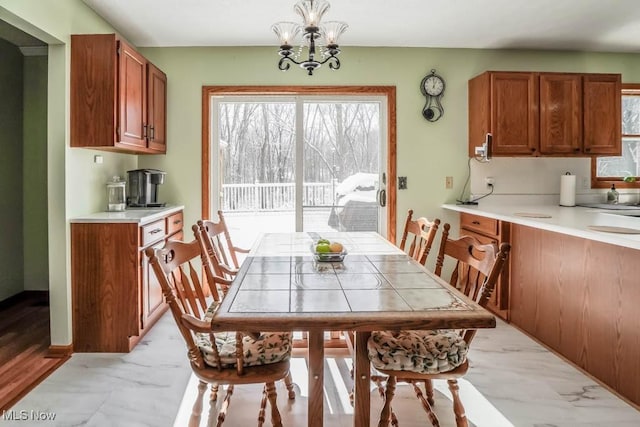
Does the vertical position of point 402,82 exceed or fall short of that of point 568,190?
it exceeds it

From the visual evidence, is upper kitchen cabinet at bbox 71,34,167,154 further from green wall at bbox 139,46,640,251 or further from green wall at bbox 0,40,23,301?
green wall at bbox 0,40,23,301

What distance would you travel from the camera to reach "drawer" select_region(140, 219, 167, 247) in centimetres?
296

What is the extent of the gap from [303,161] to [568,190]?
2503 millimetres

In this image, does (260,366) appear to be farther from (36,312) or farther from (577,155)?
(577,155)

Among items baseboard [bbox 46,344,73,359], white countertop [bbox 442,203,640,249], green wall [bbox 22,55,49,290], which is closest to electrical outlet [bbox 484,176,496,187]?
white countertop [bbox 442,203,640,249]

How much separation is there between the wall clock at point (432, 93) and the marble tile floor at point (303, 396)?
2295mm

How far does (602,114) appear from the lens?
3936 mm

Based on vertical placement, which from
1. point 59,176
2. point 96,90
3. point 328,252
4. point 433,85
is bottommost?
point 328,252

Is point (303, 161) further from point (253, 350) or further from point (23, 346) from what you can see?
point (253, 350)

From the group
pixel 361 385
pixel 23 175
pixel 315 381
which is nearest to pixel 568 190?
pixel 361 385

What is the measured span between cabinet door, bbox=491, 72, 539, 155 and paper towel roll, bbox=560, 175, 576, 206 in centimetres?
50

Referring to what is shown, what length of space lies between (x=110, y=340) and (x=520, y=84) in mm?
3850

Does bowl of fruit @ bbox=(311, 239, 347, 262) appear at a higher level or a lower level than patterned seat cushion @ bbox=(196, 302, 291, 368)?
higher

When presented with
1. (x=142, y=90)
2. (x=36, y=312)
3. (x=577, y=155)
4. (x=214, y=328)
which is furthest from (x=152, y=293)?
(x=577, y=155)
